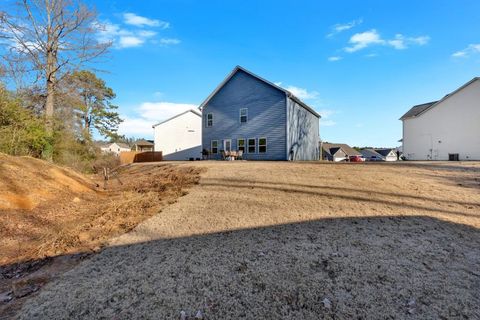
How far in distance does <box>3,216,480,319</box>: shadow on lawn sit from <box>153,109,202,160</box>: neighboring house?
30.1m

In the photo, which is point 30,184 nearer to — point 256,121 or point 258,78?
point 256,121

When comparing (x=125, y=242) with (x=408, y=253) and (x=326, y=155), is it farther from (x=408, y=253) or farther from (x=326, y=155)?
(x=326, y=155)

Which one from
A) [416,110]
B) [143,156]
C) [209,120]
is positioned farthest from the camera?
[143,156]

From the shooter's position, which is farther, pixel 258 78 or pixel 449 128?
pixel 449 128

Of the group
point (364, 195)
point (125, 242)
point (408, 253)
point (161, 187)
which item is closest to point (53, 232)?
point (125, 242)

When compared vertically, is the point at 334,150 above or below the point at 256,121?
below

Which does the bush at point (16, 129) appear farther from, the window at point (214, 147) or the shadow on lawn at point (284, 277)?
the window at point (214, 147)

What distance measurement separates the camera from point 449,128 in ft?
68.4

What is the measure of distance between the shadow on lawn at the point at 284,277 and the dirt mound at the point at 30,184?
11.7 feet

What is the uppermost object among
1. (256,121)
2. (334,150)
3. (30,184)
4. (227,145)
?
(256,121)

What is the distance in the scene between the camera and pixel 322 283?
316 cm

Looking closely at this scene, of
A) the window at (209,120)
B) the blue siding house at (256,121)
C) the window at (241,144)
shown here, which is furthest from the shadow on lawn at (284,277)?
the window at (209,120)

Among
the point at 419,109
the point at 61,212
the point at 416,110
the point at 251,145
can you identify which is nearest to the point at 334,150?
the point at 416,110

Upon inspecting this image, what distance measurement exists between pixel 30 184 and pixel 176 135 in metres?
27.7
